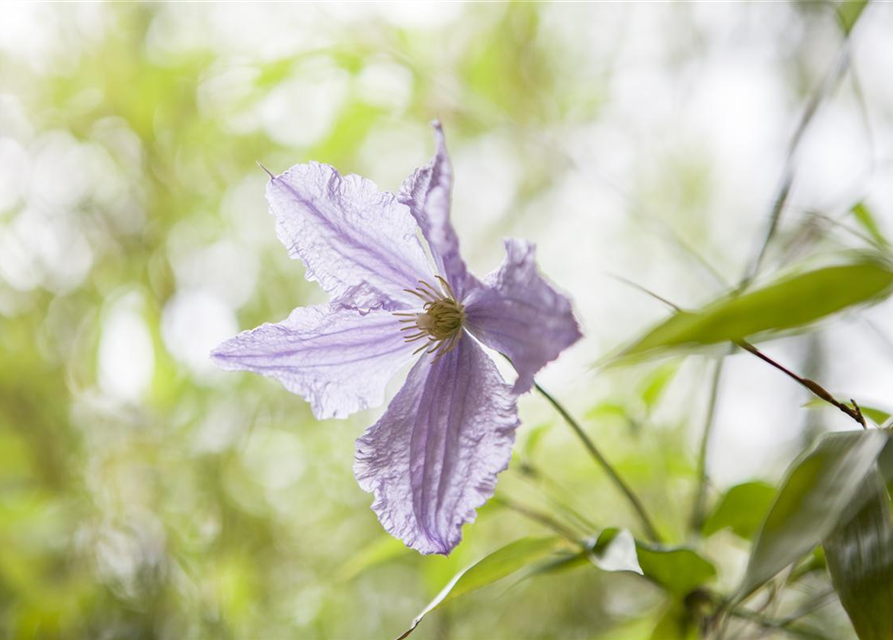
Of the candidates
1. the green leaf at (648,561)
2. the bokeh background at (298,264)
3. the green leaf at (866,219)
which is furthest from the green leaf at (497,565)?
the bokeh background at (298,264)

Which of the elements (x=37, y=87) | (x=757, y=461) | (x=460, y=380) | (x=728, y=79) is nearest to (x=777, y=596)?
(x=460, y=380)

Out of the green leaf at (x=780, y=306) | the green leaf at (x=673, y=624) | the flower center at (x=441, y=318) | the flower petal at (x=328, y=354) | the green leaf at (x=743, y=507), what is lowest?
the green leaf at (x=673, y=624)

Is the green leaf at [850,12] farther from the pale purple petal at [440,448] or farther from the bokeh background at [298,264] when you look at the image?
the bokeh background at [298,264]

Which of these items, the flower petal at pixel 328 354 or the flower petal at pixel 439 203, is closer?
the flower petal at pixel 439 203

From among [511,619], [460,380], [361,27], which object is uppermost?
[361,27]

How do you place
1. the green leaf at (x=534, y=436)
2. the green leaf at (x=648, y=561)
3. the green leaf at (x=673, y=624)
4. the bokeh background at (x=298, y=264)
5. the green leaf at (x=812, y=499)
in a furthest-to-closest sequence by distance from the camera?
1. the bokeh background at (x=298, y=264)
2. the green leaf at (x=534, y=436)
3. the green leaf at (x=673, y=624)
4. the green leaf at (x=648, y=561)
5. the green leaf at (x=812, y=499)

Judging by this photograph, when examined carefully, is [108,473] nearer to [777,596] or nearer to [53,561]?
[53,561]

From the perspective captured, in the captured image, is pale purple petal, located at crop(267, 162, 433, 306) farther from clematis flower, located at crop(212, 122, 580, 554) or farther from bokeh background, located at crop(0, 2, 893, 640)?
bokeh background, located at crop(0, 2, 893, 640)
